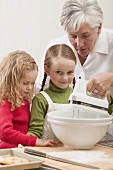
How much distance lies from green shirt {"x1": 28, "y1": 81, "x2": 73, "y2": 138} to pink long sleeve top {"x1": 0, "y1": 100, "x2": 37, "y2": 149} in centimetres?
4

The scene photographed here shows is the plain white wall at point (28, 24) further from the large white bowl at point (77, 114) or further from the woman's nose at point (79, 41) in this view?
the large white bowl at point (77, 114)

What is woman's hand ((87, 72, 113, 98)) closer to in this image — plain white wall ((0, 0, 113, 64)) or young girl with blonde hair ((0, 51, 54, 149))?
young girl with blonde hair ((0, 51, 54, 149))

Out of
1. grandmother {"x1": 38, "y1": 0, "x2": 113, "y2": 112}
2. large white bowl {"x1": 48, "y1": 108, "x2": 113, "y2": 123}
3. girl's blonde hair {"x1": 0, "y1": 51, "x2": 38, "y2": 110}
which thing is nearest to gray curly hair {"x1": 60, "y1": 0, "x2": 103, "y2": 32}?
grandmother {"x1": 38, "y1": 0, "x2": 113, "y2": 112}

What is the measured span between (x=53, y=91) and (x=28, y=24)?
3.30 ft

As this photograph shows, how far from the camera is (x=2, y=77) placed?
7.03 feet

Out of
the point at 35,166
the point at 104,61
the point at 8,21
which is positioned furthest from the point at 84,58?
the point at 35,166

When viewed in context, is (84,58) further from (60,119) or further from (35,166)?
(35,166)

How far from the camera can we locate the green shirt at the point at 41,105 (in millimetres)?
2121

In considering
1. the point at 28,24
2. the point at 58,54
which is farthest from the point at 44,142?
the point at 28,24

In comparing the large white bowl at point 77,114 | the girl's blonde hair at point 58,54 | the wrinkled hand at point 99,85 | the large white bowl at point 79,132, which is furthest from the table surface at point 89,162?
the girl's blonde hair at point 58,54

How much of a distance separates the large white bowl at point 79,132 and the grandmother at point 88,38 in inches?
11.6

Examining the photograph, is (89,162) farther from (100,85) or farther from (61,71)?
(61,71)

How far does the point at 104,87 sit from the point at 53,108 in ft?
0.96

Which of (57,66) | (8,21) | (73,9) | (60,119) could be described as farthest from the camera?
(8,21)
